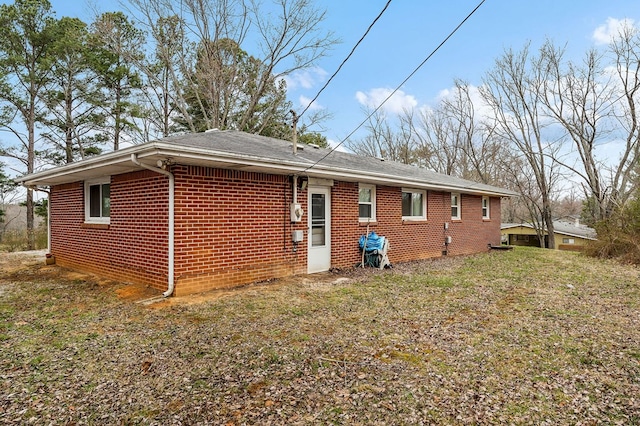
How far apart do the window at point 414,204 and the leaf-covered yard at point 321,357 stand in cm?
457

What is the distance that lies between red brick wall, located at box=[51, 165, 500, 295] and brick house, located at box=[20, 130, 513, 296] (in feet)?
0.06

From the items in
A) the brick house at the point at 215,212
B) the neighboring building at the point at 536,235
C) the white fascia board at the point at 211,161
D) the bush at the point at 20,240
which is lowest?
the neighboring building at the point at 536,235

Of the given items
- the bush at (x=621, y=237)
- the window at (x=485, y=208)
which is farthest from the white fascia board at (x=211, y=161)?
the bush at (x=621, y=237)

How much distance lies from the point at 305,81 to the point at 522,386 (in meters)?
19.0

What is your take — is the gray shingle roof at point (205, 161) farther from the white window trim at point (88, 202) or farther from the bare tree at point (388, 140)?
the bare tree at point (388, 140)

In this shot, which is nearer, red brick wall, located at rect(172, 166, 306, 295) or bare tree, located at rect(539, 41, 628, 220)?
red brick wall, located at rect(172, 166, 306, 295)

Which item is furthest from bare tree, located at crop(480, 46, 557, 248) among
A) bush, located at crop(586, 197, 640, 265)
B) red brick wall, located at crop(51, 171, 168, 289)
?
red brick wall, located at crop(51, 171, 168, 289)

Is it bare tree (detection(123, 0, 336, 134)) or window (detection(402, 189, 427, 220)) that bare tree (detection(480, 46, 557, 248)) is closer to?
bare tree (detection(123, 0, 336, 134))

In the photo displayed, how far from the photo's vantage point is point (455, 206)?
1281 cm

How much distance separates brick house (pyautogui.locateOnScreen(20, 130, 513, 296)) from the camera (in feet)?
19.5

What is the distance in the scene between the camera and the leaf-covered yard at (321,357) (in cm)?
259

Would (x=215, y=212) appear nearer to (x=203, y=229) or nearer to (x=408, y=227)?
(x=203, y=229)

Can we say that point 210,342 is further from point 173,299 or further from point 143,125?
point 143,125

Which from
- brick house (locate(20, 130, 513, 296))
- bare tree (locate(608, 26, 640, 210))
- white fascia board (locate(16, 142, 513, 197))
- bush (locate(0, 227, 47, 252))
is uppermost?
bare tree (locate(608, 26, 640, 210))
